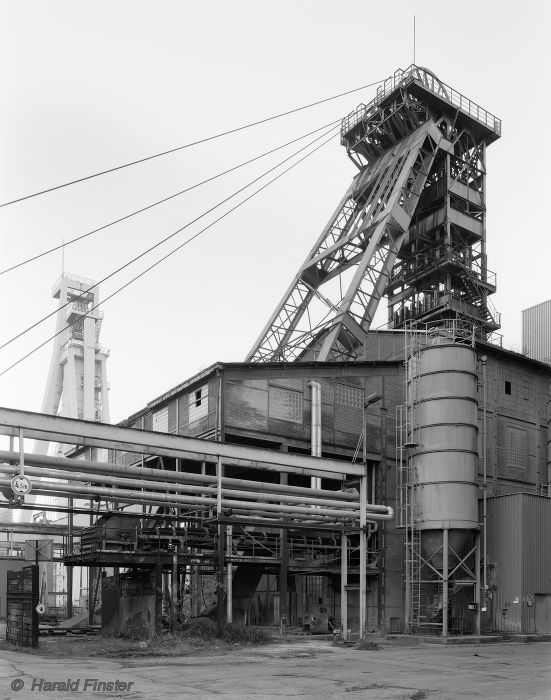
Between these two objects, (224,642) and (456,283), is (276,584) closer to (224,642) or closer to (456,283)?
(224,642)

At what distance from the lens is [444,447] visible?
1232 inches

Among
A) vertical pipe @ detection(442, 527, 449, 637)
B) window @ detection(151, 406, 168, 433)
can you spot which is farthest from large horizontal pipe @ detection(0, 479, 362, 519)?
window @ detection(151, 406, 168, 433)

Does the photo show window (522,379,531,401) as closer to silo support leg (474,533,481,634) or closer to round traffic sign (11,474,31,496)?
silo support leg (474,533,481,634)

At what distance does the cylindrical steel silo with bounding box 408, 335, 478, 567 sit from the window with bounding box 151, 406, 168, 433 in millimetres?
9832

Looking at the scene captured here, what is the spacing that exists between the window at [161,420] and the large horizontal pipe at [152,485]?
9730mm

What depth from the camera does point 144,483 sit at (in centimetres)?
2303

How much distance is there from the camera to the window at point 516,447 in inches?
1462

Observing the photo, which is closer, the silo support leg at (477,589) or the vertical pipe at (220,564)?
the vertical pipe at (220,564)

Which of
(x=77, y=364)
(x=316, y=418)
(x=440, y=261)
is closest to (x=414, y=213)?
(x=440, y=261)

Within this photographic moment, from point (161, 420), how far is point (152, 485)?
1261 cm

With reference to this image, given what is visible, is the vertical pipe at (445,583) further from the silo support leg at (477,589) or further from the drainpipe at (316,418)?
the drainpipe at (316,418)

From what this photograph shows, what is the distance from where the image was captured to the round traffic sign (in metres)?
19.5

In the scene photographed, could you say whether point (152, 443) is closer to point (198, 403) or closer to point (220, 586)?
point (220, 586)

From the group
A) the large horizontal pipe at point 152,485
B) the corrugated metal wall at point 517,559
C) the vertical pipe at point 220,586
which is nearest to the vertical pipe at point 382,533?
the large horizontal pipe at point 152,485
